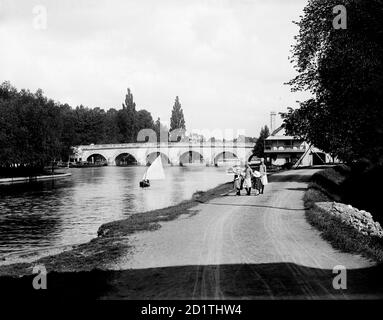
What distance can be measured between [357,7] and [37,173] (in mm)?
62174

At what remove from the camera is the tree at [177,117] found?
132250 mm

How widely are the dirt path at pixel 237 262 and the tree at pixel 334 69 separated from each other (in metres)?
10.6

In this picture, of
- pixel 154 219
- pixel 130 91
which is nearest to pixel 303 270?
pixel 154 219

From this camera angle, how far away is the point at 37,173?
77.6 metres

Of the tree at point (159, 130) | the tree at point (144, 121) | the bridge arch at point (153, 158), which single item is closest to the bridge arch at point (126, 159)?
the tree at point (144, 121)

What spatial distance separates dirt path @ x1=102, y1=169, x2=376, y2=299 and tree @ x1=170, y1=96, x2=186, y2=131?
377ft

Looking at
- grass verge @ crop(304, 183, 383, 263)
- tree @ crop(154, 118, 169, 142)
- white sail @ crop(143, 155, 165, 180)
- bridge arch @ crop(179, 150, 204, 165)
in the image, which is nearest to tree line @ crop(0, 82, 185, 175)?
white sail @ crop(143, 155, 165, 180)

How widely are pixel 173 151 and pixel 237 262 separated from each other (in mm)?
105774

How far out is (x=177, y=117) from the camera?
132125 millimetres

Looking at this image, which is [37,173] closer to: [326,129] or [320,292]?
[326,129]
